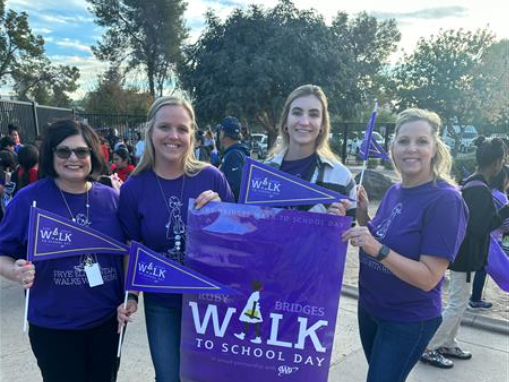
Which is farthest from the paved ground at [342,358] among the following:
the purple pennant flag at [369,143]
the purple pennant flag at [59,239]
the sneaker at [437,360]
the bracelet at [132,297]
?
the purple pennant flag at [369,143]

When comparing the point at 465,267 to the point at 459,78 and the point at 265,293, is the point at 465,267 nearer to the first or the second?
the point at 265,293

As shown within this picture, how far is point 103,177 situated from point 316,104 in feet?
4.84

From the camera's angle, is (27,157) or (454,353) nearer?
(454,353)

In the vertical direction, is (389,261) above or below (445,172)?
below

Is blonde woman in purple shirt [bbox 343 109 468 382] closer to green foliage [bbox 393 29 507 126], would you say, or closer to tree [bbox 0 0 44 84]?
green foliage [bbox 393 29 507 126]

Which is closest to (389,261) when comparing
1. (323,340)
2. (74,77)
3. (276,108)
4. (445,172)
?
(323,340)

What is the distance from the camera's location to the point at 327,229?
186cm

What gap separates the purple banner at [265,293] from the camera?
189 centimetres

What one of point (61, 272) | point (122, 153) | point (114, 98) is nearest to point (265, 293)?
point (61, 272)

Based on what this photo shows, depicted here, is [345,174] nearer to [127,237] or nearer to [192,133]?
[192,133]

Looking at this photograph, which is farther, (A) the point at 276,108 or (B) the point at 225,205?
(A) the point at 276,108

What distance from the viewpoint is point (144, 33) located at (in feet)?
93.8

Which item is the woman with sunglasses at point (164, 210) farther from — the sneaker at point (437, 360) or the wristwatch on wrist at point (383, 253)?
the sneaker at point (437, 360)

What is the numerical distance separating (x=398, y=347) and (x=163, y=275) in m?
1.32
